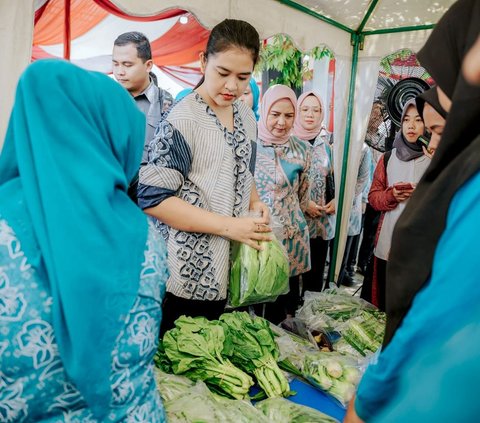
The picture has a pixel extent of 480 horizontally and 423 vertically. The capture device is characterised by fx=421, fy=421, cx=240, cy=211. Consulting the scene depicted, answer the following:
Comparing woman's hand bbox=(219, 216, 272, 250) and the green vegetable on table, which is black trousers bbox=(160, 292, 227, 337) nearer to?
the green vegetable on table

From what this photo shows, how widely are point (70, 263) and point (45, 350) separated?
0.64 feet

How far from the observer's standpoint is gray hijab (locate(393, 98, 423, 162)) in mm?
3098

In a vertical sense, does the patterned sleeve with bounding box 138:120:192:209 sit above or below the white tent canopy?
below

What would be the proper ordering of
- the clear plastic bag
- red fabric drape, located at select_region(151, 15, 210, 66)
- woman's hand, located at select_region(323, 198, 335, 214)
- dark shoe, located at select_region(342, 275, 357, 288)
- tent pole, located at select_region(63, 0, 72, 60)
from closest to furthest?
the clear plastic bag
woman's hand, located at select_region(323, 198, 335, 214)
tent pole, located at select_region(63, 0, 72, 60)
dark shoe, located at select_region(342, 275, 357, 288)
red fabric drape, located at select_region(151, 15, 210, 66)

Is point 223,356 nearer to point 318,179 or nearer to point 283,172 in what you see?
point 283,172

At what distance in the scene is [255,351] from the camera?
177 cm

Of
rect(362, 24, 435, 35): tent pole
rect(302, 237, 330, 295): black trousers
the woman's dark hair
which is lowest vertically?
rect(302, 237, 330, 295): black trousers

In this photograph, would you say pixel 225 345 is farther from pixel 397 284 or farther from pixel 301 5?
pixel 301 5

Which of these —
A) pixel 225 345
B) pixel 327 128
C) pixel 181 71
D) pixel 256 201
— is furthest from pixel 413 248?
pixel 181 71

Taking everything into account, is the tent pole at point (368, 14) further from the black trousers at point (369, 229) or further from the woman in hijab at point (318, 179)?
the black trousers at point (369, 229)

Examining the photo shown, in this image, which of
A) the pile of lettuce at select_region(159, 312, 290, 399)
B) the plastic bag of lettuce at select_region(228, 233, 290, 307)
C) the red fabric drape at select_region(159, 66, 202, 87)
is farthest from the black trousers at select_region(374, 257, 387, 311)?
the red fabric drape at select_region(159, 66, 202, 87)

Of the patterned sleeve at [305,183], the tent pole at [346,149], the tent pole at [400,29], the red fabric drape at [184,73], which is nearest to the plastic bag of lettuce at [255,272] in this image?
the patterned sleeve at [305,183]

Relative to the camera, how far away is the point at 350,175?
4.18 m

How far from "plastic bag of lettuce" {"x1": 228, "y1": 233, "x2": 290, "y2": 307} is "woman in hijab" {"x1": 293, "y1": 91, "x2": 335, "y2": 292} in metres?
1.98
